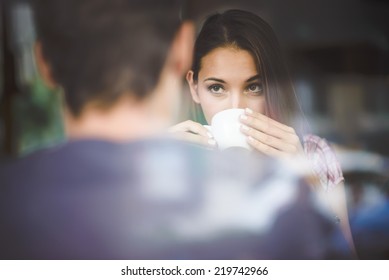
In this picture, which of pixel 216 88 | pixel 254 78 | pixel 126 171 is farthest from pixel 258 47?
pixel 126 171

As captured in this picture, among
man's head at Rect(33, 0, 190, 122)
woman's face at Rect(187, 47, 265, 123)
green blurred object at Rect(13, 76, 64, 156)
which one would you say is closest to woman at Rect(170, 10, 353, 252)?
woman's face at Rect(187, 47, 265, 123)

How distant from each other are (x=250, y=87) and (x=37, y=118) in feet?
3.32

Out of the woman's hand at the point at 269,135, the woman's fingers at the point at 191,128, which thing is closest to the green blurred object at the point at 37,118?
the woman's fingers at the point at 191,128

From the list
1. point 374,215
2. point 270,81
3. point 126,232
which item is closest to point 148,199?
point 126,232

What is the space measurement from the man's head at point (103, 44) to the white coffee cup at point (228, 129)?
0.29m

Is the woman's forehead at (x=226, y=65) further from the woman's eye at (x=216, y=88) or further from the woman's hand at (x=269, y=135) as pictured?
the woman's hand at (x=269, y=135)

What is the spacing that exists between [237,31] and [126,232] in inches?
42.8

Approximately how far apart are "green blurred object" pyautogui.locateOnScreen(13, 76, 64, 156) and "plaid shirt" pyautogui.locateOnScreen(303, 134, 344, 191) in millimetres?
1178

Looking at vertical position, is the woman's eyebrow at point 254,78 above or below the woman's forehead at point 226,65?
below

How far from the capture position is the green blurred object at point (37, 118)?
120 inches

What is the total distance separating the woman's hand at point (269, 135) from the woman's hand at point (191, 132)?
0.18 m

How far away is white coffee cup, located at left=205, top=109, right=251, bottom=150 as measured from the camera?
10.0ft
